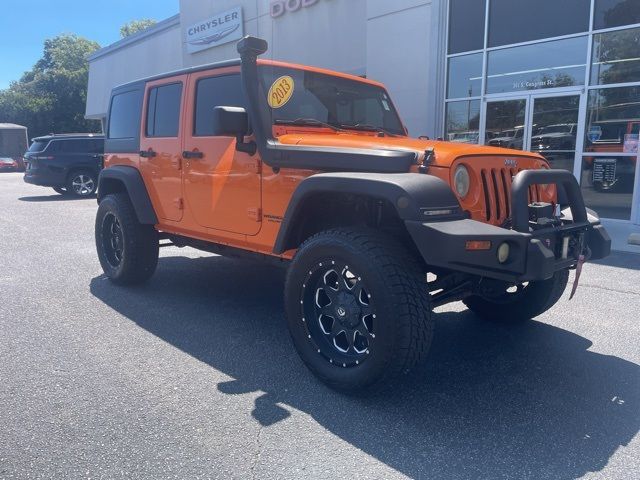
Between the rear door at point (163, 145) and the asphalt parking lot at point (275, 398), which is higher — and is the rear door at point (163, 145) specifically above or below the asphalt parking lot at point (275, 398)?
above

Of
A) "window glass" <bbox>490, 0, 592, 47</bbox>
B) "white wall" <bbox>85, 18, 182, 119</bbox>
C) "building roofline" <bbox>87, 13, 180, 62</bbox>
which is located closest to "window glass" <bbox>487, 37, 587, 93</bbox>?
"window glass" <bbox>490, 0, 592, 47</bbox>

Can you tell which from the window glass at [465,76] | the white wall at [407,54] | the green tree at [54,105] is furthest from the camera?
the green tree at [54,105]

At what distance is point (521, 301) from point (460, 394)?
1.31 meters

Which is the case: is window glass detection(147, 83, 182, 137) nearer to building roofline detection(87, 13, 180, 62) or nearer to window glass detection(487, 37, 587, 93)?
window glass detection(487, 37, 587, 93)

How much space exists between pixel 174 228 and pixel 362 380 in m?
2.53

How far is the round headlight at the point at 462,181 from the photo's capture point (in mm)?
3061

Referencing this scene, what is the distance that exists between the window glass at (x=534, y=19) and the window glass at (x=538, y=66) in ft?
0.57

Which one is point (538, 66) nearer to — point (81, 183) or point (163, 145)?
point (163, 145)

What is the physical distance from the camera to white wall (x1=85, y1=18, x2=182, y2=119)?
70.6ft

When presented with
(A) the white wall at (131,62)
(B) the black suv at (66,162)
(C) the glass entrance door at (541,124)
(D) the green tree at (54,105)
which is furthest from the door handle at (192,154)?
(D) the green tree at (54,105)

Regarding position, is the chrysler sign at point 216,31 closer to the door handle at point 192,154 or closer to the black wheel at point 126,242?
the black wheel at point 126,242

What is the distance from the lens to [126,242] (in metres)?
5.12

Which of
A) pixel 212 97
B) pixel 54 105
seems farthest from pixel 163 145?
pixel 54 105

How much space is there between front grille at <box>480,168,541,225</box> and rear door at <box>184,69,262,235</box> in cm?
151
